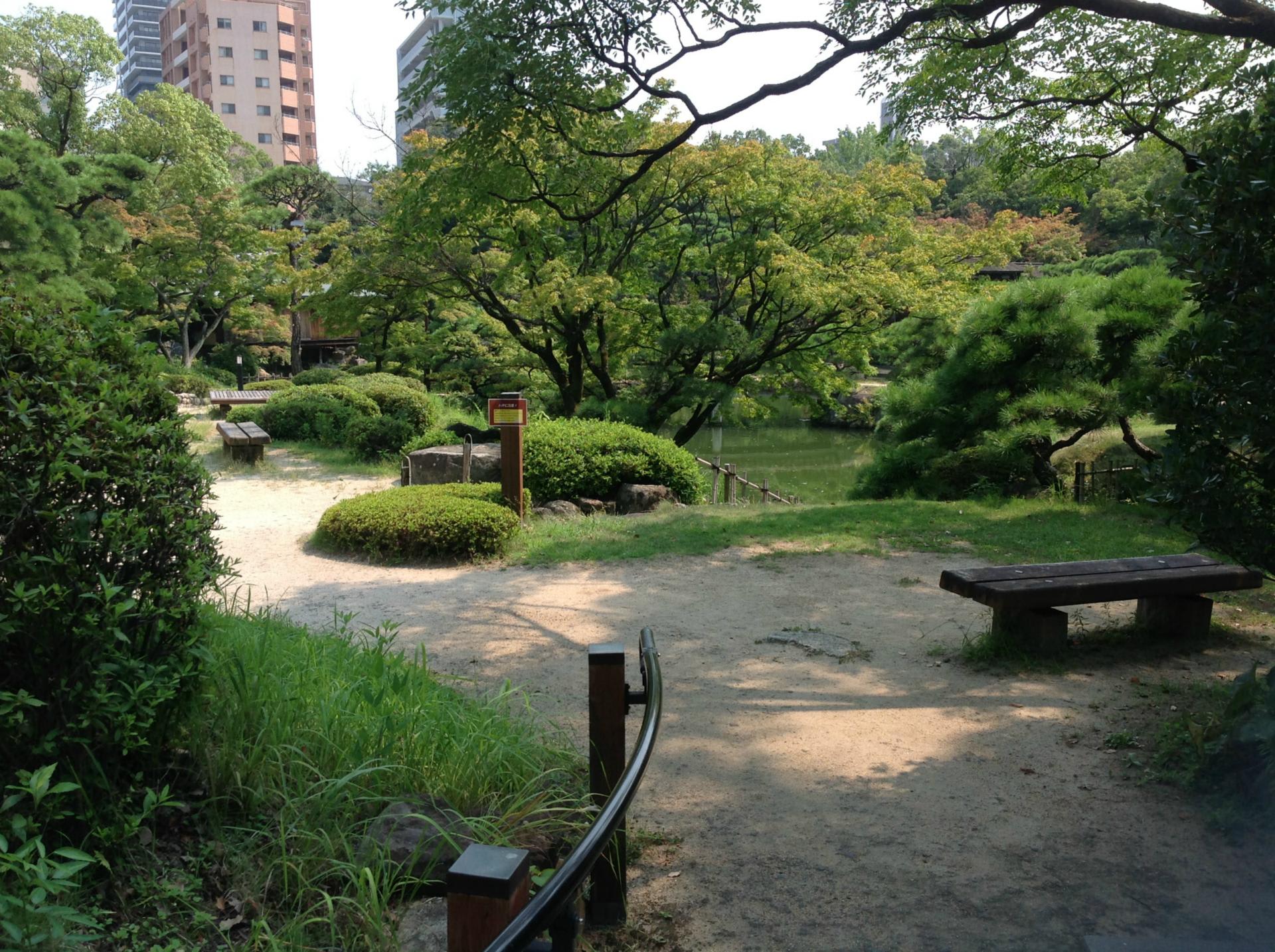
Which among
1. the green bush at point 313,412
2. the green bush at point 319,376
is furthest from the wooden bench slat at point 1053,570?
the green bush at point 319,376

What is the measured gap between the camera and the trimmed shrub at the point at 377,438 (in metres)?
14.4

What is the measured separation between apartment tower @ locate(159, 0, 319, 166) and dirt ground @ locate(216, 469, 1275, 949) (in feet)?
198

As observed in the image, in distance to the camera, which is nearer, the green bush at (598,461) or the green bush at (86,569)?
the green bush at (86,569)

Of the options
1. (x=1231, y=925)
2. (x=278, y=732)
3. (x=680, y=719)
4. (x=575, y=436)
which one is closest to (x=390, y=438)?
(x=575, y=436)

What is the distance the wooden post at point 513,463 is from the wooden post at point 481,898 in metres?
7.48

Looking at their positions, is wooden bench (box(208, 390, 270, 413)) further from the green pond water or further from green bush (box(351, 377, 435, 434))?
the green pond water

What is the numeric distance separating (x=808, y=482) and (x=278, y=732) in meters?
18.4

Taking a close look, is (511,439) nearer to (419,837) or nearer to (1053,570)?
(1053,570)

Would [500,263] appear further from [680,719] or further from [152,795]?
[152,795]

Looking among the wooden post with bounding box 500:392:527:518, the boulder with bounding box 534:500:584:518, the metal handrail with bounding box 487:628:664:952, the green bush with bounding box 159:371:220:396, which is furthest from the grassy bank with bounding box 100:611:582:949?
the green bush with bounding box 159:371:220:396

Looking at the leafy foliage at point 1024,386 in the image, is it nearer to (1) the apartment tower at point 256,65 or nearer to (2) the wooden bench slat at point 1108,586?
(2) the wooden bench slat at point 1108,586

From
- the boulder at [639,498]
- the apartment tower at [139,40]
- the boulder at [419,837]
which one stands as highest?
the apartment tower at [139,40]

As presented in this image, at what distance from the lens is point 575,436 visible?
10672 millimetres

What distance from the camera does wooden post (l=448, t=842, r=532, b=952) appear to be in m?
1.42
